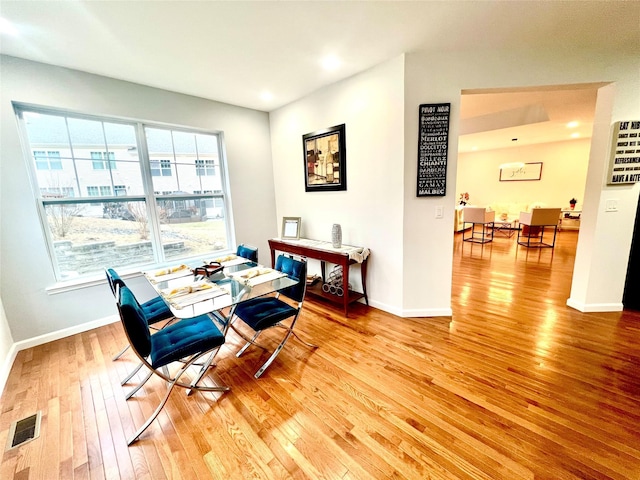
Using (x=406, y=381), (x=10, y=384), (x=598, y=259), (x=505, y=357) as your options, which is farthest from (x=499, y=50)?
(x=10, y=384)

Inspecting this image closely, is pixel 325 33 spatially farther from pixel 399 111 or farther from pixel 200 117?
pixel 200 117

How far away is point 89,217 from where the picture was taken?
282cm

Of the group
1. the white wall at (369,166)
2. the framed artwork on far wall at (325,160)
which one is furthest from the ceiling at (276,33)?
the framed artwork on far wall at (325,160)

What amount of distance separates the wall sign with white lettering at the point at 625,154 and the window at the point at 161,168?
4.96 metres

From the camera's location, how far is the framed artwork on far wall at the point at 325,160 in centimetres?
311

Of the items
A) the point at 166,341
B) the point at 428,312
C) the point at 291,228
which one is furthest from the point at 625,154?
the point at 166,341

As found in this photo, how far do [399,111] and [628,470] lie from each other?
2.84m

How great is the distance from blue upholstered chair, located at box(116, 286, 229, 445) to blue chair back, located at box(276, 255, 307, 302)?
71cm

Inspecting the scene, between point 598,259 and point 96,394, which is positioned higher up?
point 598,259

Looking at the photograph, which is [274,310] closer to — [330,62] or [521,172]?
[330,62]

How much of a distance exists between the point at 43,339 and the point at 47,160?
5.97ft

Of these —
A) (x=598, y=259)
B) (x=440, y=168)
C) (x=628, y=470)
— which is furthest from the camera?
(x=598, y=259)

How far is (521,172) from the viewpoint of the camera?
7.91 m

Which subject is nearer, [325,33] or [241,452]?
[241,452]
